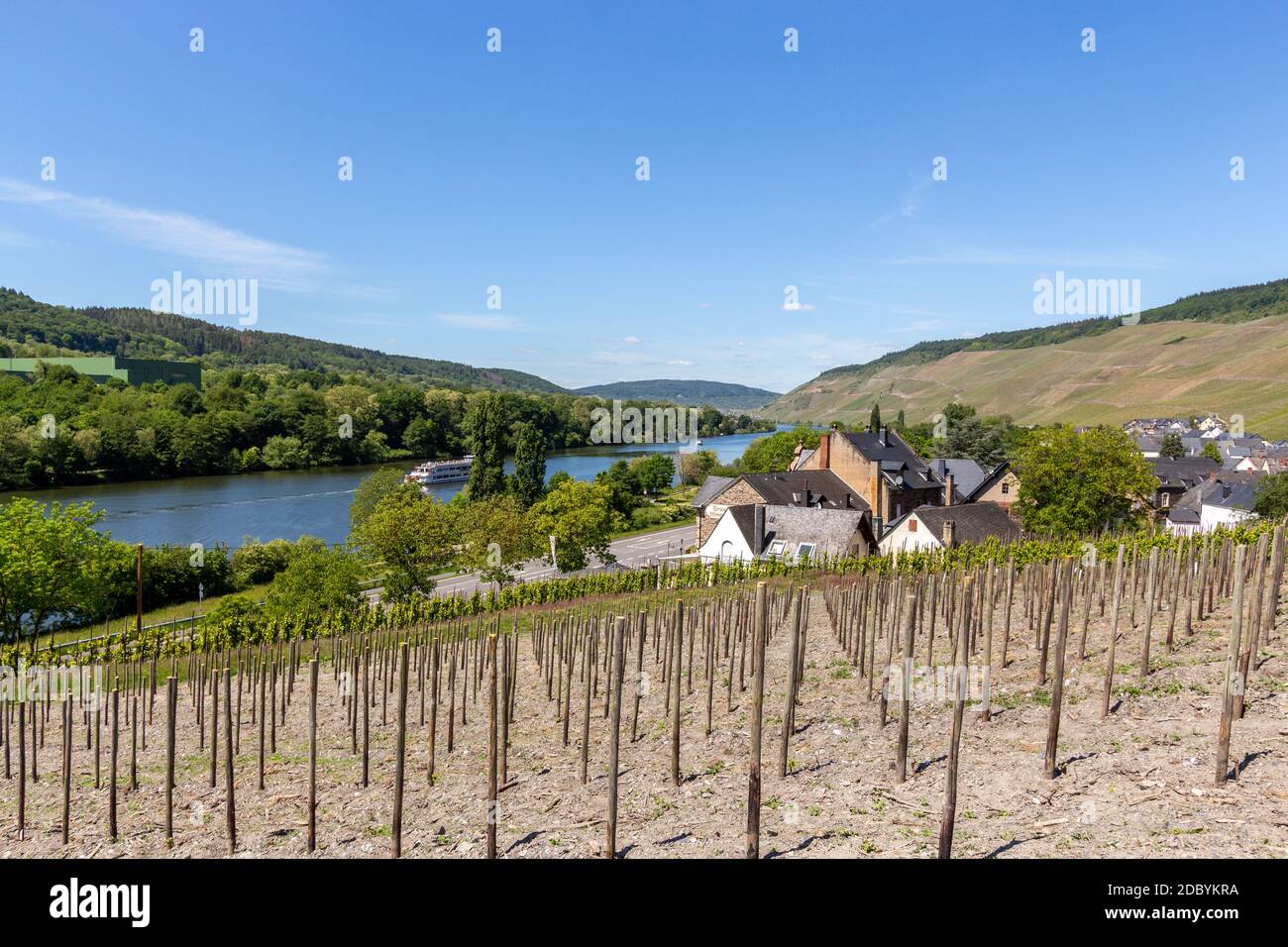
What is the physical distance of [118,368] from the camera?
146250 millimetres

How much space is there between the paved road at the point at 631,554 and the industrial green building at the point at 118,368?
411ft

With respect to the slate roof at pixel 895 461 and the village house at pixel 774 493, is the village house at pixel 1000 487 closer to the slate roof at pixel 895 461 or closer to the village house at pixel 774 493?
the slate roof at pixel 895 461

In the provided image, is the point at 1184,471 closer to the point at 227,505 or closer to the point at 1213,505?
the point at 1213,505

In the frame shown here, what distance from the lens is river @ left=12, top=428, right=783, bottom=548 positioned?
59781 mm

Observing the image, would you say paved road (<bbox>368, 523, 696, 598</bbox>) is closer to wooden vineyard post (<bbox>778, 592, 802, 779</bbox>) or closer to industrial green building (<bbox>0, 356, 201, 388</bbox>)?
wooden vineyard post (<bbox>778, 592, 802, 779</bbox>)

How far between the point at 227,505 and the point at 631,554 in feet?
137

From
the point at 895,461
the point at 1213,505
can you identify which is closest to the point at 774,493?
the point at 895,461

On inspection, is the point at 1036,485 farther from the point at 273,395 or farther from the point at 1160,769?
the point at 273,395

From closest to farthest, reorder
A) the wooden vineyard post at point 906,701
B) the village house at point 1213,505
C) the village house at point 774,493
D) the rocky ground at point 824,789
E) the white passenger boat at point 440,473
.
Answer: the rocky ground at point 824,789 < the wooden vineyard post at point 906,701 < the village house at point 774,493 < the village house at point 1213,505 < the white passenger boat at point 440,473

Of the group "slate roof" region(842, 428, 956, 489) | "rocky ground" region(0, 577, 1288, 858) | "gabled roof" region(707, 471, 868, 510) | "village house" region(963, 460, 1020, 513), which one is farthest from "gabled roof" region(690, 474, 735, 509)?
"rocky ground" region(0, 577, 1288, 858)

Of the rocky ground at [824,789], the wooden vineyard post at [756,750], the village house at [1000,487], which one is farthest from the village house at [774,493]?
the wooden vineyard post at [756,750]

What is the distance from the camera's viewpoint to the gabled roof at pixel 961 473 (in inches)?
2660

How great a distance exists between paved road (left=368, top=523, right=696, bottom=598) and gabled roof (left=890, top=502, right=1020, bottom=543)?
17763mm
